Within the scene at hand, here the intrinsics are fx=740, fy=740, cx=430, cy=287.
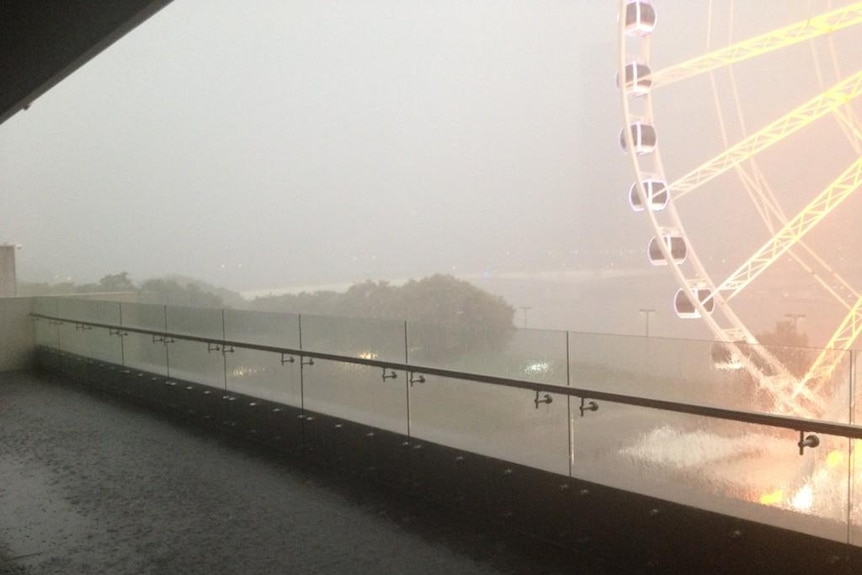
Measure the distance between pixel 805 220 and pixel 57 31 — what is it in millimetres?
7042

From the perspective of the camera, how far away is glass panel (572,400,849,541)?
10.2ft

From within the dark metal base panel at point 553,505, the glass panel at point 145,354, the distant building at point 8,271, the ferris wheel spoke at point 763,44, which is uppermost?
the ferris wheel spoke at point 763,44

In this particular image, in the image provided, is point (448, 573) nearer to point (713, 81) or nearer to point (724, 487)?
point (724, 487)

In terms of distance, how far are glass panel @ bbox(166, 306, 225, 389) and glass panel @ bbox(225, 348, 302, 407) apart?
0.26 meters

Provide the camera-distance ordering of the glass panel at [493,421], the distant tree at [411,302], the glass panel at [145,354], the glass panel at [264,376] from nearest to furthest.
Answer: the glass panel at [493,421] → the glass panel at [264,376] → the glass panel at [145,354] → the distant tree at [411,302]

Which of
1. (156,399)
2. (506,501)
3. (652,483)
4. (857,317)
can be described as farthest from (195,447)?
(857,317)

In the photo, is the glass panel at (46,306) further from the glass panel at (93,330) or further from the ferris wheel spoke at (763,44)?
the ferris wheel spoke at (763,44)

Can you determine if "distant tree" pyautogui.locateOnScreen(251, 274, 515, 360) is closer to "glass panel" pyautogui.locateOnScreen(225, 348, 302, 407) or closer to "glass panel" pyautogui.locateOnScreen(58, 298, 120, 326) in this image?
"glass panel" pyautogui.locateOnScreen(225, 348, 302, 407)

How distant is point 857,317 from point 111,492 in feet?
21.3

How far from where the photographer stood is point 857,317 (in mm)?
6828

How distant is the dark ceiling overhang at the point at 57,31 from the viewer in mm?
3943

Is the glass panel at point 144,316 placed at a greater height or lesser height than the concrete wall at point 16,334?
greater

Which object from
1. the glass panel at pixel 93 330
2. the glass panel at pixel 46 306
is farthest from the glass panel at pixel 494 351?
the glass panel at pixel 46 306

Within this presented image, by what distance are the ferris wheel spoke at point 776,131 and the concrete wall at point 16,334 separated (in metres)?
10.4
